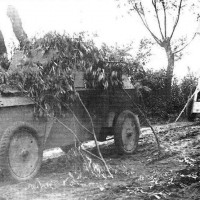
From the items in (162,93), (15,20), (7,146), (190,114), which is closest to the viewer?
(7,146)

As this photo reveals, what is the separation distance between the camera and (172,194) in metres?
4.86

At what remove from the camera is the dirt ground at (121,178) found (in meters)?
5.02

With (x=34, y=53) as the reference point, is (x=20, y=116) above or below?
below

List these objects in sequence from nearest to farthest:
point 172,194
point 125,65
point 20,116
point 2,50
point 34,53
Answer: point 172,194 → point 20,116 → point 34,53 → point 125,65 → point 2,50

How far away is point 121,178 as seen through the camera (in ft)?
20.1

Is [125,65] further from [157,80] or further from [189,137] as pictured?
[157,80]

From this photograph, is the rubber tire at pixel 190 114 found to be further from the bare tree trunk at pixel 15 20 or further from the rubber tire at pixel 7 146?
the rubber tire at pixel 7 146

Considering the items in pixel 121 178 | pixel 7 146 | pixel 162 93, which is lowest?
pixel 121 178

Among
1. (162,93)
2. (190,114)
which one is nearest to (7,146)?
(190,114)

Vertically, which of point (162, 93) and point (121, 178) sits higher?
point (162, 93)

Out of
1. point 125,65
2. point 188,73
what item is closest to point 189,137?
point 125,65

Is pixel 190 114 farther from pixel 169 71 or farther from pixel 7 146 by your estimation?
pixel 7 146

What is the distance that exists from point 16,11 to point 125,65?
17.4ft

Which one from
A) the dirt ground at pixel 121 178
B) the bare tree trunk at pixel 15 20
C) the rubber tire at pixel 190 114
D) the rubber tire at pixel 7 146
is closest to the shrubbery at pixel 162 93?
the rubber tire at pixel 190 114
